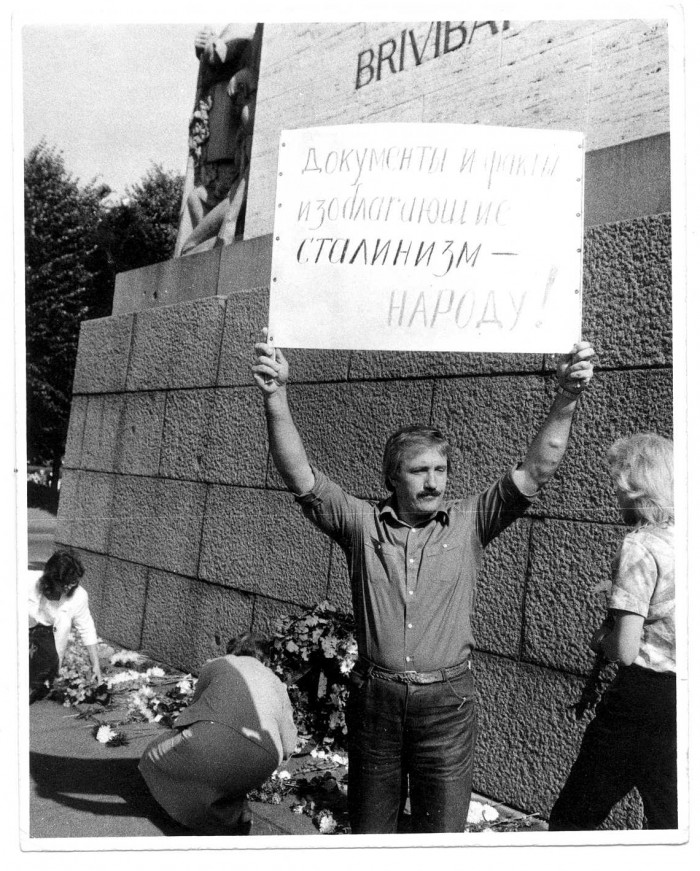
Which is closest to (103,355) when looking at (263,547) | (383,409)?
(263,547)

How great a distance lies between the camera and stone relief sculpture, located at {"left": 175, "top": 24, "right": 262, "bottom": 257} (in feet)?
18.9

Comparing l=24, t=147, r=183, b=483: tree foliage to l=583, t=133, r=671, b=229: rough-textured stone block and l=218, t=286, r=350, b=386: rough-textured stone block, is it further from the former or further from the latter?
l=583, t=133, r=671, b=229: rough-textured stone block

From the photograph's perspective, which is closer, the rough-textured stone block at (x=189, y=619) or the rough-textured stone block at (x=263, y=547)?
the rough-textured stone block at (x=263, y=547)

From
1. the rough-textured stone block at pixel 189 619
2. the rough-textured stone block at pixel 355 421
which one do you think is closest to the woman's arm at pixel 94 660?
the rough-textured stone block at pixel 189 619

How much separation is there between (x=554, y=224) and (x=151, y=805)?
8.82ft

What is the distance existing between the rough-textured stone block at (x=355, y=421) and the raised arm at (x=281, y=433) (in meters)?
1.55

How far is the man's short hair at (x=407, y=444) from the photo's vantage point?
8.86 ft

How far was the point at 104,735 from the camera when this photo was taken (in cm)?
425

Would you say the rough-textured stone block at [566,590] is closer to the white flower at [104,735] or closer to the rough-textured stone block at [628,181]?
the rough-textured stone block at [628,181]

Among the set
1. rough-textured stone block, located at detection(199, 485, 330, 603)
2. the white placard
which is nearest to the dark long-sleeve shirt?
the white placard

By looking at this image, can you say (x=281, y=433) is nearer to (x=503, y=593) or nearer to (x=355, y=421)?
(x=503, y=593)

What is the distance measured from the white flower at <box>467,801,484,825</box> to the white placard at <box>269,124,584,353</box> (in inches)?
76.9

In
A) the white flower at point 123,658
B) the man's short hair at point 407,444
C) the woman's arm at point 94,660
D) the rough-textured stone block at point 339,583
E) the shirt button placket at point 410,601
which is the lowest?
the white flower at point 123,658

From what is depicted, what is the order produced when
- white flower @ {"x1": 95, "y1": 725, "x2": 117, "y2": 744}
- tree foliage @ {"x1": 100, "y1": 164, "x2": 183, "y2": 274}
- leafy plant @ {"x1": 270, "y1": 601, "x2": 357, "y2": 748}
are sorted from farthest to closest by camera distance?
tree foliage @ {"x1": 100, "y1": 164, "x2": 183, "y2": 274} < white flower @ {"x1": 95, "y1": 725, "x2": 117, "y2": 744} < leafy plant @ {"x1": 270, "y1": 601, "x2": 357, "y2": 748}
